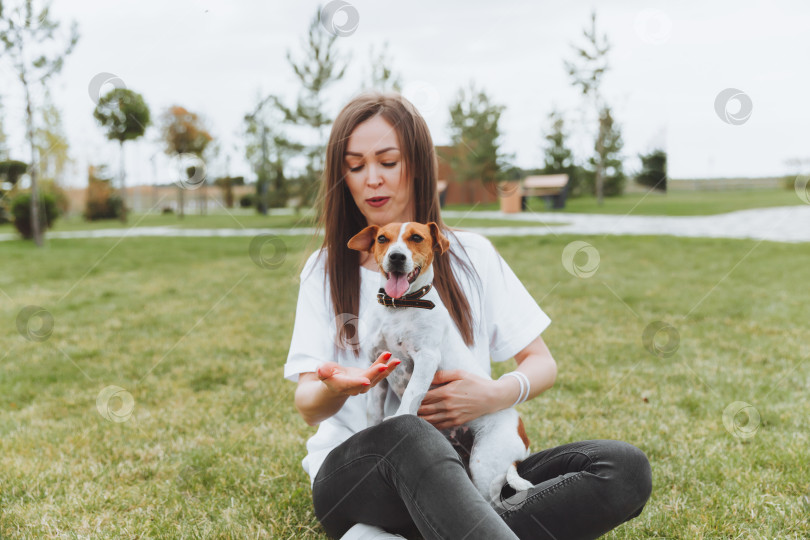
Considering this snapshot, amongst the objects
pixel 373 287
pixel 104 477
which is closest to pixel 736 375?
pixel 373 287

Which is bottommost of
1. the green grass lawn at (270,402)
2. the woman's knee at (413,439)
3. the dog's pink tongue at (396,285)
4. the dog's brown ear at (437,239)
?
the green grass lawn at (270,402)

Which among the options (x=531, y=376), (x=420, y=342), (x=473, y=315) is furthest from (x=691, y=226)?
(x=420, y=342)

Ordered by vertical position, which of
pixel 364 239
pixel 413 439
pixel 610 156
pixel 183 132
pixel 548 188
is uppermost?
pixel 183 132

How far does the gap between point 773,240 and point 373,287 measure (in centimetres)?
1282

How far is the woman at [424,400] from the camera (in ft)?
6.23

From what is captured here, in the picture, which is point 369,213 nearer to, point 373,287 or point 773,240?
point 373,287

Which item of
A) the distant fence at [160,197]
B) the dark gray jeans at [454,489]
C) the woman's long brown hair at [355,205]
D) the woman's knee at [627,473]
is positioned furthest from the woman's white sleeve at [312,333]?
the distant fence at [160,197]

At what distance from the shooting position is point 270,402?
4.56m

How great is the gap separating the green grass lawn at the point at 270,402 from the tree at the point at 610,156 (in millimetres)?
5454

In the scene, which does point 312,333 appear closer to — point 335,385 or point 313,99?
point 335,385

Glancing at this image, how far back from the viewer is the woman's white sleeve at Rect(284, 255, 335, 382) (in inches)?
90.4

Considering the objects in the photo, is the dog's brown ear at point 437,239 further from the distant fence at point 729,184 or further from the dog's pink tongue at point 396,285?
the distant fence at point 729,184

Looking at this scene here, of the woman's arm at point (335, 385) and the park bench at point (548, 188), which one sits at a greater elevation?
the park bench at point (548, 188)

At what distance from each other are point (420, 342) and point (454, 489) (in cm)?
48
